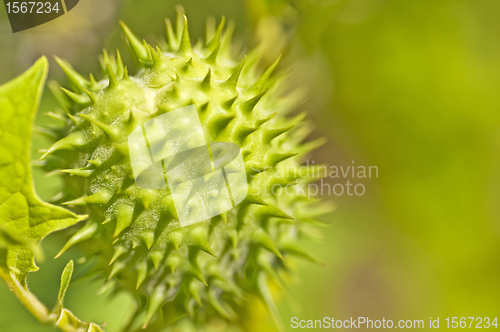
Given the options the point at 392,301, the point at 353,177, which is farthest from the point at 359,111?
the point at 392,301

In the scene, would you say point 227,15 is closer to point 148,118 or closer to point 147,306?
point 148,118

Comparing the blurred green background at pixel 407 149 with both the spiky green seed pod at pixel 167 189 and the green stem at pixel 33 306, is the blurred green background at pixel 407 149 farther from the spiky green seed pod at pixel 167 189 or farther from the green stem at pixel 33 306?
the green stem at pixel 33 306

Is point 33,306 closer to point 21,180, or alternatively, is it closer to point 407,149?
point 21,180

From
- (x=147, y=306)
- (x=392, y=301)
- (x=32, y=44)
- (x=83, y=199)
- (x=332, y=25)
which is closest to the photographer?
(x=83, y=199)

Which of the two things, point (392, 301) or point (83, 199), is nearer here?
point (83, 199)

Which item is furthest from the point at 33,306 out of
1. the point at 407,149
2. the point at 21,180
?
the point at 407,149

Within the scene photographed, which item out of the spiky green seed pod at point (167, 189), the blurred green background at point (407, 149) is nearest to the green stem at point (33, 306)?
the spiky green seed pod at point (167, 189)
